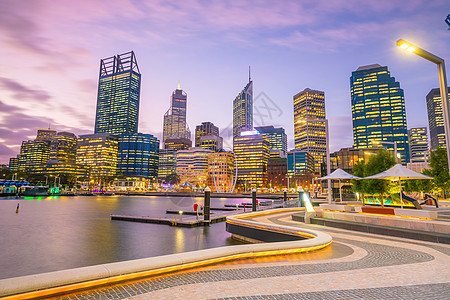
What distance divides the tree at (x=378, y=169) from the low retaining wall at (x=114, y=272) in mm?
28643

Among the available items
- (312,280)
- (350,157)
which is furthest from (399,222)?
(350,157)

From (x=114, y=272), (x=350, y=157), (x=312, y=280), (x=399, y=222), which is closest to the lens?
(x=114, y=272)

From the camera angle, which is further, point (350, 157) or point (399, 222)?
point (350, 157)

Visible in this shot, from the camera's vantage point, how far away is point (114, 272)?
6527 mm

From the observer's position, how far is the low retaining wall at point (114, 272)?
18.1 feet

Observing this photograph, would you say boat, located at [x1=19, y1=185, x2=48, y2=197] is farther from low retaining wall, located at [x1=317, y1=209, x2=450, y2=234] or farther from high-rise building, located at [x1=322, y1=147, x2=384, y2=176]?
low retaining wall, located at [x1=317, y1=209, x2=450, y2=234]

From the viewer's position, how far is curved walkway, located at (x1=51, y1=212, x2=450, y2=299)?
5.80 m

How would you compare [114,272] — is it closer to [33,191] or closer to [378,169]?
[378,169]

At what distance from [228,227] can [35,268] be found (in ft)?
45.7

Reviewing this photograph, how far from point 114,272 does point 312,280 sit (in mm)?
5270

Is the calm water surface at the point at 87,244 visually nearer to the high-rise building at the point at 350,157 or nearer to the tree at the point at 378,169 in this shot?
the tree at the point at 378,169

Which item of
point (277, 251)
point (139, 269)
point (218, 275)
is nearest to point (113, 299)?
point (139, 269)

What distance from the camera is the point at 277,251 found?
32.3 feet

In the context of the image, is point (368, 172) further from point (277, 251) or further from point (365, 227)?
point (277, 251)
